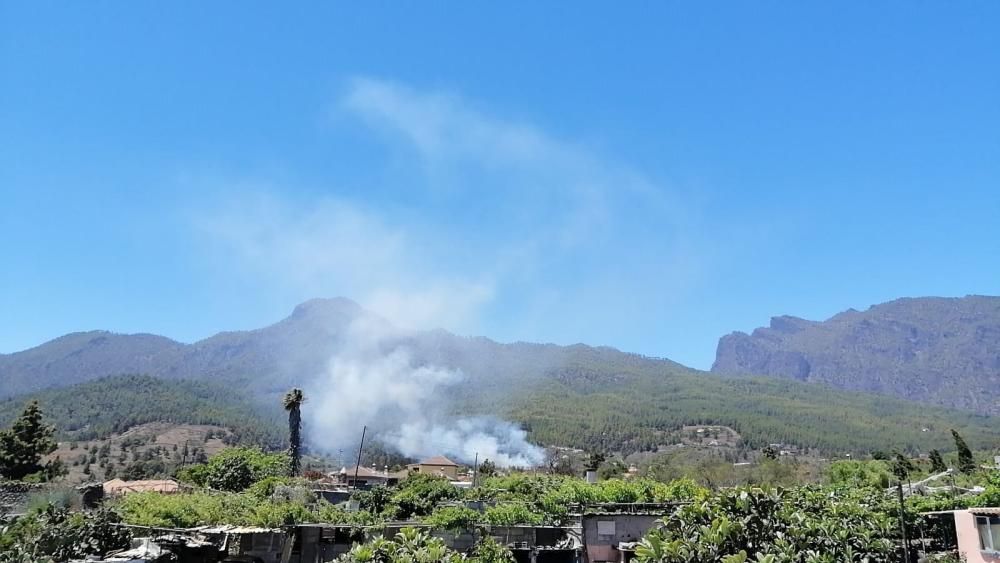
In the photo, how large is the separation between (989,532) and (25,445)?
5217cm

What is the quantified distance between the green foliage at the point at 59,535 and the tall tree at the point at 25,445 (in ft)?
95.2

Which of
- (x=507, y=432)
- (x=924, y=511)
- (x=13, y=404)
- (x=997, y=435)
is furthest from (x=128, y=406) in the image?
(x=997, y=435)

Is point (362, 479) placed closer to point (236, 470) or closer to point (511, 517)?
point (236, 470)

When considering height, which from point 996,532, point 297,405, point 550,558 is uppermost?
point 297,405

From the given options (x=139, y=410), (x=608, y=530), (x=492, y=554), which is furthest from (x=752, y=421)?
(x=492, y=554)

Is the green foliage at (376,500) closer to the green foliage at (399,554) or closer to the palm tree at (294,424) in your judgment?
the palm tree at (294,424)

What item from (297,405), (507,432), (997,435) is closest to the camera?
(297,405)

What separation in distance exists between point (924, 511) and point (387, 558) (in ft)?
70.5

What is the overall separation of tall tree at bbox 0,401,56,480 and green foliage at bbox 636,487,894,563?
46530 mm

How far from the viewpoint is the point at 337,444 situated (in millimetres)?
175000

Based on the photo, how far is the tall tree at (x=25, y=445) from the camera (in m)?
43.6

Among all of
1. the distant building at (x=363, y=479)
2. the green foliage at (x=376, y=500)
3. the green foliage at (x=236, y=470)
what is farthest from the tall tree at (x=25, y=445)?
the green foliage at (x=376, y=500)

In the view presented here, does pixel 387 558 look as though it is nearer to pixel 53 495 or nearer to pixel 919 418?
pixel 53 495

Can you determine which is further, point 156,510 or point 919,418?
point 919,418
